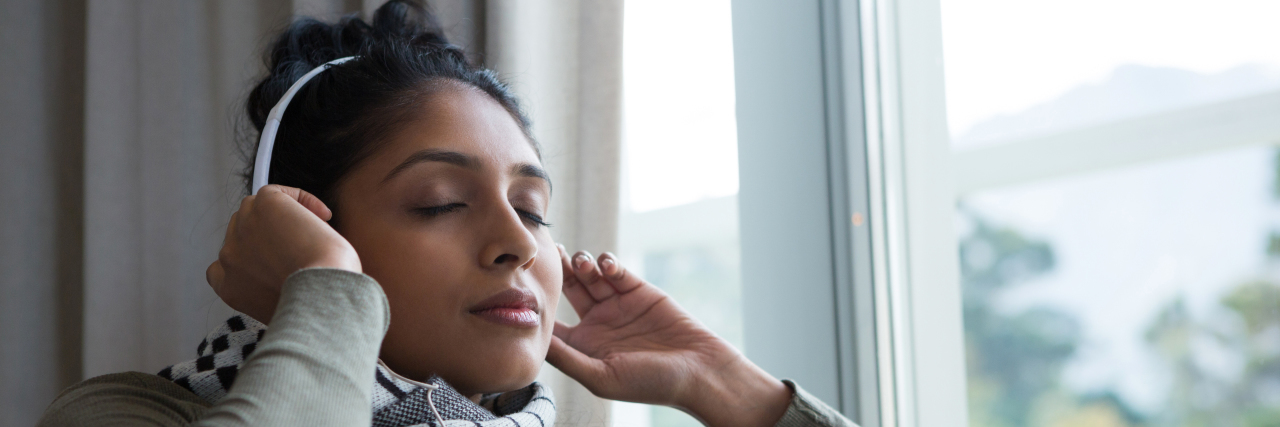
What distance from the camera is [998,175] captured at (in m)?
1.27

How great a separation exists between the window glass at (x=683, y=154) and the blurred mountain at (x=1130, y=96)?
465 millimetres

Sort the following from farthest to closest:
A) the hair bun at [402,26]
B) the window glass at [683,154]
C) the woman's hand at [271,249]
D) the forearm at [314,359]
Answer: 1. the window glass at [683,154]
2. the hair bun at [402,26]
3. the woman's hand at [271,249]
4. the forearm at [314,359]

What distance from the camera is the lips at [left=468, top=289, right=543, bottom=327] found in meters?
Result: 0.85

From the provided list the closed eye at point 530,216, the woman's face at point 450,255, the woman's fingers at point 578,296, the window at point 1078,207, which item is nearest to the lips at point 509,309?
the woman's face at point 450,255

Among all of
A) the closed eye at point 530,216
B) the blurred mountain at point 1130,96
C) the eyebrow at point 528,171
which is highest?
the blurred mountain at point 1130,96

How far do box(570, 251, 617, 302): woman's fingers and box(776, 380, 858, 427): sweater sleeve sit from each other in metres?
0.34

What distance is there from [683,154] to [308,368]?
3.24ft

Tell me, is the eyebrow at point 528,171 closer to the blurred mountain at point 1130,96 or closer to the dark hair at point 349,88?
the dark hair at point 349,88

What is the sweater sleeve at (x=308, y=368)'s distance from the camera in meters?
0.57

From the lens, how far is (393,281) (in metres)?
0.84

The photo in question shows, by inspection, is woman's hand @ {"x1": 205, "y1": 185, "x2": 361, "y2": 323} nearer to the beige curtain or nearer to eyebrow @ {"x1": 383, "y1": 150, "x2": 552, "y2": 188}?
eyebrow @ {"x1": 383, "y1": 150, "x2": 552, "y2": 188}

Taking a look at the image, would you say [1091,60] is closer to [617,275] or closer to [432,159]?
[617,275]

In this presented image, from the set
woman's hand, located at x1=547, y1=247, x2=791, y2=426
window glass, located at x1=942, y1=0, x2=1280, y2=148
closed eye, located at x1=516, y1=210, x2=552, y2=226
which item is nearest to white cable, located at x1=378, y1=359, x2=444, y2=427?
closed eye, located at x1=516, y1=210, x2=552, y2=226

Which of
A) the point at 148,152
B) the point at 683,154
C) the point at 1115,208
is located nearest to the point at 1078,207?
the point at 1115,208
